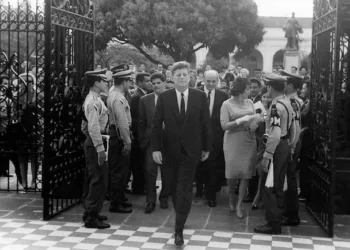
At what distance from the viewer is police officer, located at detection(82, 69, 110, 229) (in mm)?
6625

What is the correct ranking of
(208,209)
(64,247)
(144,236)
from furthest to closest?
(208,209) → (144,236) → (64,247)

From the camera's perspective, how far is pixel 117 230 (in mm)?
6789

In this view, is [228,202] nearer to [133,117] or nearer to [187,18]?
[133,117]

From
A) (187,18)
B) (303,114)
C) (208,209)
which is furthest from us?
(187,18)

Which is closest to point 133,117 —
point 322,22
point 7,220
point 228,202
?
point 228,202

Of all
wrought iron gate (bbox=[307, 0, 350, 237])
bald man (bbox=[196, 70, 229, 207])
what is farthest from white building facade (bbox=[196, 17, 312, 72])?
wrought iron gate (bbox=[307, 0, 350, 237])

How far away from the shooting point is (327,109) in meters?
6.75

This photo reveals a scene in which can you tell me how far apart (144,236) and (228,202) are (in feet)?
7.45

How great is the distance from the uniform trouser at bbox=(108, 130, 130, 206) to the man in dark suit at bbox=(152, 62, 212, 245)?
1.44 m

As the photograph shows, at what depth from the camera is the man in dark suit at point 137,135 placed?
8.57 metres

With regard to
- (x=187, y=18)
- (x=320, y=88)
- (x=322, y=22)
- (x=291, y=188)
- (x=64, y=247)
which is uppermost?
(x=187, y=18)

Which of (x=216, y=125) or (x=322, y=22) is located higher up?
(x=322, y=22)

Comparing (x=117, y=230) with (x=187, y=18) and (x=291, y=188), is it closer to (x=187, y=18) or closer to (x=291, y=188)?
(x=291, y=188)

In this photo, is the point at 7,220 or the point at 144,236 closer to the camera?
the point at 144,236
